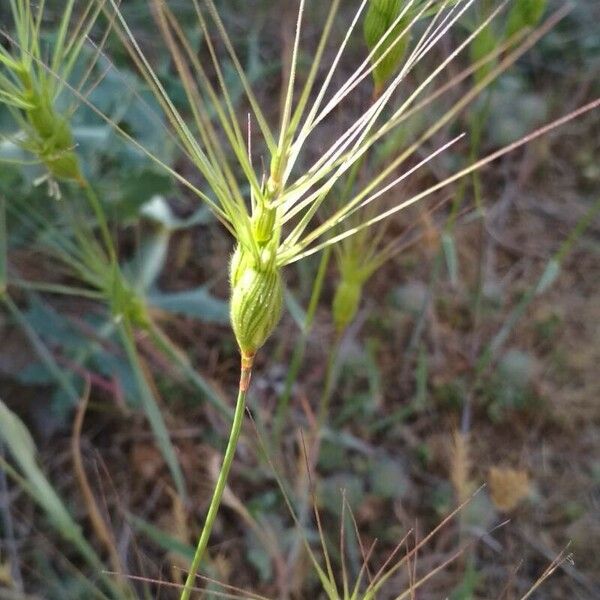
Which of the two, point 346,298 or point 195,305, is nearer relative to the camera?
point 346,298

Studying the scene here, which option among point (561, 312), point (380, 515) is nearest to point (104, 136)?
point (380, 515)

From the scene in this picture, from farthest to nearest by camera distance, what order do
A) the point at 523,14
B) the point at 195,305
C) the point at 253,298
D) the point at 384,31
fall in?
the point at 195,305 < the point at 523,14 < the point at 384,31 < the point at 253,298

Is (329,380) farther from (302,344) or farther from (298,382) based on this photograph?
(298,382)

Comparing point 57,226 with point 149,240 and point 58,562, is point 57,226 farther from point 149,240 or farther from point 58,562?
Answer: point 58,562

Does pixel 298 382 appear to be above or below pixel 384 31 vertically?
below

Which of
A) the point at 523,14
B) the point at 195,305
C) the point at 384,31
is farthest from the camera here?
the point at 195,305

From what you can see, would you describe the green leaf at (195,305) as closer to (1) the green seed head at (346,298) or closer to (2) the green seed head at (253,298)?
(1) the green seed head at (346,298)

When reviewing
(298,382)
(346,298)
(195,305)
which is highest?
(346,298)


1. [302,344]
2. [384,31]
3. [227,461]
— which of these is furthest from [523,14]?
[227,461]
